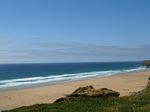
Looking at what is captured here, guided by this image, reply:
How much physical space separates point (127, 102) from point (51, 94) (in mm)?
23228

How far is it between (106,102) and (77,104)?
1199mm

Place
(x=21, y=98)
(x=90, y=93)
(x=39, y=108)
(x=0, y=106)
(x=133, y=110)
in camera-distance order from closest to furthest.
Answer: (x=133, y=110) < (x=39, y=108) < (x=90, y=93) < (x=0, y=106) < (x=21, y=98)

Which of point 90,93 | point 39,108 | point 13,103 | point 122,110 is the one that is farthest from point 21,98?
point 122,110

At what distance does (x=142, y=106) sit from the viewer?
13.6m

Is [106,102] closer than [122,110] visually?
No

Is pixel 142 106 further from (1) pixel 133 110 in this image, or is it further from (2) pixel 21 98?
(2) pixel 21 98

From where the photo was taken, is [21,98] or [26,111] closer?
[26,111]

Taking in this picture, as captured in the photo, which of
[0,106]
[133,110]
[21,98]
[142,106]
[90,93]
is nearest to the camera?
[133,110]

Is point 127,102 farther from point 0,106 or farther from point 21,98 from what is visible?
point 21,98

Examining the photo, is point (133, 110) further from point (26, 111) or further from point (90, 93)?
point (90, 93)

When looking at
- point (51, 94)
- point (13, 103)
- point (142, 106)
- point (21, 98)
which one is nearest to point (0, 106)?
point (13, 103)

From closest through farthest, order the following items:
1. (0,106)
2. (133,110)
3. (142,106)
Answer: (133,110) < (142,106) < (0,106)

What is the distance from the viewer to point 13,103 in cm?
3112

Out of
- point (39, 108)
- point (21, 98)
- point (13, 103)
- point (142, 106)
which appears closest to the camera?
point (142, 106)
